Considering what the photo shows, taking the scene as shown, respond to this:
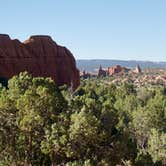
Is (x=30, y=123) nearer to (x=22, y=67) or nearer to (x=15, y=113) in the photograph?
(x=15, y=113)

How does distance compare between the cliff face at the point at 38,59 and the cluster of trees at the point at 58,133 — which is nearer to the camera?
the cluster of trees at the point at 58,133

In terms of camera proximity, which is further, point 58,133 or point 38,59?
point 38,59

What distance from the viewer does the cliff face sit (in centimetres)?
9650

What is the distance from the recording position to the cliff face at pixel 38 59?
96500 mm

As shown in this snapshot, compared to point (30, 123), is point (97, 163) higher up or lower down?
lower down

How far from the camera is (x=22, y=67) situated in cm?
9850

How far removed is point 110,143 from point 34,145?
5026mm

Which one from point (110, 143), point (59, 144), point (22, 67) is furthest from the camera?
point (22, 67)

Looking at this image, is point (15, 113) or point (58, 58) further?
point (58, 58)

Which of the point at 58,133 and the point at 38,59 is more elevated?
the point at 38,59

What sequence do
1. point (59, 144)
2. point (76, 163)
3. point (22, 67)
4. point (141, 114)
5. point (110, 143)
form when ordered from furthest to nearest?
1. point (22, 67)
2. point (141, 114)
3. point (110, 143)
4. point (59, 144)
5. point (76, 163)

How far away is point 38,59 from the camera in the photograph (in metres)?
104

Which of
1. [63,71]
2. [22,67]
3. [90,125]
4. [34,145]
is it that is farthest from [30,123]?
[63,71]

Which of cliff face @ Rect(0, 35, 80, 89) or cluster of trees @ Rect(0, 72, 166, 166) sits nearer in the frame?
cluster of trees @ Rect(0, 72, 166, 166)
